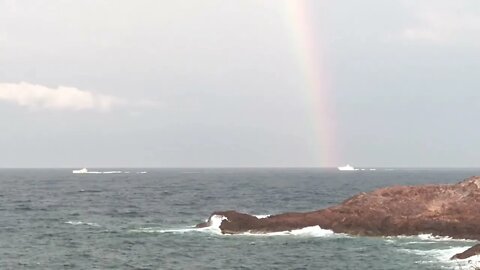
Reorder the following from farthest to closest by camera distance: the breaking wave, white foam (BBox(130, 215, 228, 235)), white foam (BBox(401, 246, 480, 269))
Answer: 1. white foam (BBox(130, 215, 228, 235))
2. the breaking wave
3. white foam (BBox(401, 246, 480, 269))

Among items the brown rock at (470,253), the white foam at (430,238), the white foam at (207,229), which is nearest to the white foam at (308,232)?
the white foam at (207,229)

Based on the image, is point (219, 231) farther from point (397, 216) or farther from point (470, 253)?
point (470, 253)

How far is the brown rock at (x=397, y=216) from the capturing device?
57.4m

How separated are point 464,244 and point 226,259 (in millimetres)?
20629

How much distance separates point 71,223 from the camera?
7500 centimetres

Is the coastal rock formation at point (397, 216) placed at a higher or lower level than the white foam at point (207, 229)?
higher

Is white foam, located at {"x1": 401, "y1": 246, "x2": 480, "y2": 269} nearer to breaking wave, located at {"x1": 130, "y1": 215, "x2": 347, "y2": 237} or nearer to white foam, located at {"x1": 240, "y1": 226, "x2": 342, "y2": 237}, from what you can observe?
white foam, located at {"x1": 240, "y1": 226, "x2": 342, "y2": 237}

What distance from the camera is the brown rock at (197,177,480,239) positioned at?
2259 inches

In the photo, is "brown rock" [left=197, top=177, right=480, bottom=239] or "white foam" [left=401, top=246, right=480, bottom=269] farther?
"brown rock" [left=197, top=177, right=480, bottom=239]

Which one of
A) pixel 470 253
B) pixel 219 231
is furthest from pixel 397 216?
pixel 219 231

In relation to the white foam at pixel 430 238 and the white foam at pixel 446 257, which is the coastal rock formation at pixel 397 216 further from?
the white foam at pixel 446 257

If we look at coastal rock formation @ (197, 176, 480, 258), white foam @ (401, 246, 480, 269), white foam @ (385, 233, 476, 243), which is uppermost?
coastal rock formation @ (197, 176, 480, 258)

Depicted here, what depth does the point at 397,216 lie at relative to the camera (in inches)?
2363

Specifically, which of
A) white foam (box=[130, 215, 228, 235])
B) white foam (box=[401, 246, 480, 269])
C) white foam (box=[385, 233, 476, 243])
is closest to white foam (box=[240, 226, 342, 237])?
white foam (box=[130, 215, 228, 235])
